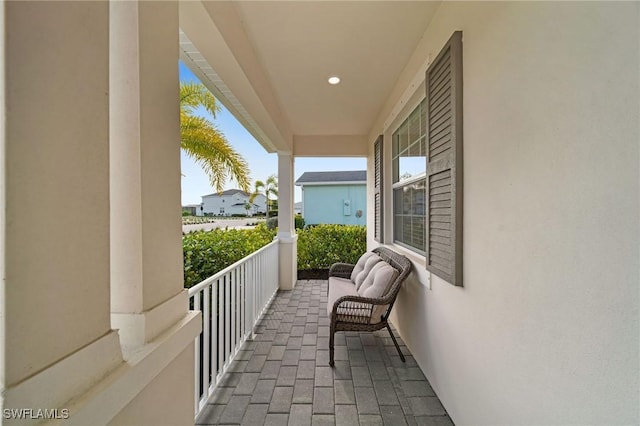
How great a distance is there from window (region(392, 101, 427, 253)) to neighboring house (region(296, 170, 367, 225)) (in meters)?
8.19

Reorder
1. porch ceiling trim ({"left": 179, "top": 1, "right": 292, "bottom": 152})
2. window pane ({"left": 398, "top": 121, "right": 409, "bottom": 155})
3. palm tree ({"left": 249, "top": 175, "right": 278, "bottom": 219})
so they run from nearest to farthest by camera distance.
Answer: porch ceiling trim ({"left": 179, "top": 1, "right": 292, "bottom": 152}) → window pane ({"left": 398, "top": 121, "right": 409, "bottom": 155}) → palm tree ({"left": 249, "top": 175, "right": 278, "bottom": 219})

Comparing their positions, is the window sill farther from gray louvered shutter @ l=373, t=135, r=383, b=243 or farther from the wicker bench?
gray louvered shutter @ l=373, t=135, r=383, b=243

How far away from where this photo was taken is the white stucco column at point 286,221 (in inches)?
186

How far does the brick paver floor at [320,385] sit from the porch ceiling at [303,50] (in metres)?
2.47

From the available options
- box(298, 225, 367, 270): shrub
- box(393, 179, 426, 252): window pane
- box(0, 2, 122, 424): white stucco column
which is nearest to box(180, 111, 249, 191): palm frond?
box(298, 225, 367, 270): shrub

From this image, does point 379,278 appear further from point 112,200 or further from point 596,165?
point 112,200

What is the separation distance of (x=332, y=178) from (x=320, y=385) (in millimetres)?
10659

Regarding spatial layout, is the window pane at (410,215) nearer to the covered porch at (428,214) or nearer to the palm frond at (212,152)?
the covered porch at (428,214)

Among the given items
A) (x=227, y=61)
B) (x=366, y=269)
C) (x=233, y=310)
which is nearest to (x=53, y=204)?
(x=227, y=61)

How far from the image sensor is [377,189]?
13.4 ft

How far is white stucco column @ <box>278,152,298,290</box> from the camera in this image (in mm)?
4719

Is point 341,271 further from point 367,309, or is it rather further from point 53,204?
point 53,204

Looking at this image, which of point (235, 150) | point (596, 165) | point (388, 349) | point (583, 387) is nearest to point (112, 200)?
point (596, 165)

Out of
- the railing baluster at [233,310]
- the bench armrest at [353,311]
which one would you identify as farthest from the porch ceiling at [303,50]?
the bench armrest at [353,311]
